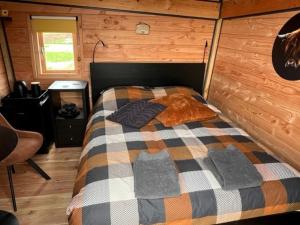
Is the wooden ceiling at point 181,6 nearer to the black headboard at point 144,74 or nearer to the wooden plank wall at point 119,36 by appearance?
the wooden plank wall at point 119,36

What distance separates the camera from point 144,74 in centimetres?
279

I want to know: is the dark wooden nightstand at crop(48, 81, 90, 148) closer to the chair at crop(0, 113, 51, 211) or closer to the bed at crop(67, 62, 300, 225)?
the chair at crop(0, 113, 51, 211)

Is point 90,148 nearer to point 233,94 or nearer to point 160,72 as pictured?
point 160,72

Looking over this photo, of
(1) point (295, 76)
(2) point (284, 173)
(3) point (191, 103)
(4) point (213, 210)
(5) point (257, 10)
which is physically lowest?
(4) point (213, 210)

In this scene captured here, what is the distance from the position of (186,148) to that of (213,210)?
53cm

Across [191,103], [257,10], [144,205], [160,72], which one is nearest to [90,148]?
[144,205]

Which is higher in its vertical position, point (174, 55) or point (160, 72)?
point (174, 55)

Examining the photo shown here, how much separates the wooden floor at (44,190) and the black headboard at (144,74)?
91 cm

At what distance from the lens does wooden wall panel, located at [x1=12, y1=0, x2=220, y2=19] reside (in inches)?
93.8

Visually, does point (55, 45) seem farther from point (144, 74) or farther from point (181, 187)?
point (181, 187)

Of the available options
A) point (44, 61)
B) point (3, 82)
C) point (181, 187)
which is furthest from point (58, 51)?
point (181, 187)

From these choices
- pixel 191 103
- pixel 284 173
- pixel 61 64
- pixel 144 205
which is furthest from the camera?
pixel 61 64

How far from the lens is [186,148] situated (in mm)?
1660

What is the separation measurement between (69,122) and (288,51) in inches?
90.8
